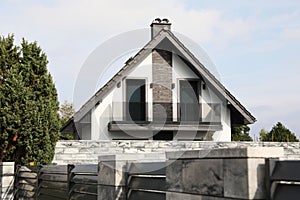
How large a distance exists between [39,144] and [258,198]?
6449 mm

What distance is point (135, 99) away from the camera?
15.9 meters

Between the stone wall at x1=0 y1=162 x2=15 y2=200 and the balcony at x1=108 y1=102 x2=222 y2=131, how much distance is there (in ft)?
23.5

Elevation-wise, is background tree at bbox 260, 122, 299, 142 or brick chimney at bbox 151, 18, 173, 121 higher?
brick chimney at bbox 151, 18, 173, 121

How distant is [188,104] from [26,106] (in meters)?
9.03

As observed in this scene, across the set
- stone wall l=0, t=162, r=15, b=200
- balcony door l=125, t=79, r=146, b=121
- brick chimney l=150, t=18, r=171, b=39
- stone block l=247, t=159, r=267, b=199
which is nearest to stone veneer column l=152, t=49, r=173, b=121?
balcony door l=125, t=79, r=146, b=121

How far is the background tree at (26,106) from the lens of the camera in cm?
796

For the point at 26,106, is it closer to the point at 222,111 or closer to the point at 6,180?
the point at 6,180

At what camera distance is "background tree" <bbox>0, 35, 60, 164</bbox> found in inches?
314

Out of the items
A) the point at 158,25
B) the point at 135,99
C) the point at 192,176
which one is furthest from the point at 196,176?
the point at 158,25

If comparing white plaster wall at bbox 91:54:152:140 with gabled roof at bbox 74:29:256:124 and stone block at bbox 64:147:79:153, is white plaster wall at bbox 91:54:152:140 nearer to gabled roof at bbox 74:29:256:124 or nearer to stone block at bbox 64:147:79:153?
Answer: gabled roof at bbox 74:29:256:124

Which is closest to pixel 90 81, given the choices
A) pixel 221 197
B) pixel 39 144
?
pixel 39 144

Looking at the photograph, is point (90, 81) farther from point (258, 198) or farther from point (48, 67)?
point (258, 198)

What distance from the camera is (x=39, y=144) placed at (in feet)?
26.7

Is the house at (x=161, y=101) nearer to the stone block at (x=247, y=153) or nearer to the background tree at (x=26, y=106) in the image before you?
the background tree at (x=26, y=106)
